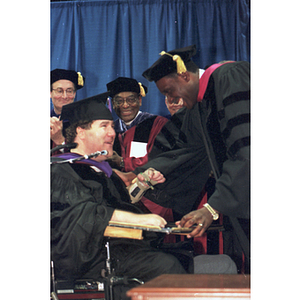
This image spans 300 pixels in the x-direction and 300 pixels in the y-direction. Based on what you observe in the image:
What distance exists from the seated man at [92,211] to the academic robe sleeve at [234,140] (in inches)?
15.5

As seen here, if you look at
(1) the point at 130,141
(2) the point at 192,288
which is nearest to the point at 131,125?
(1) the point at 130,141

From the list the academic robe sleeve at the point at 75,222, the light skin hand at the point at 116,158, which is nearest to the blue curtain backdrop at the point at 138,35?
the light skin hand at the point at 116,158

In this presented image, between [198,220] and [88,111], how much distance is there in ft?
3.19

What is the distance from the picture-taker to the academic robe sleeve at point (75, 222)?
76.5 inches

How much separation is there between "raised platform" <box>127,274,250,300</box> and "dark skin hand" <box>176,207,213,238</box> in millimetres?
258

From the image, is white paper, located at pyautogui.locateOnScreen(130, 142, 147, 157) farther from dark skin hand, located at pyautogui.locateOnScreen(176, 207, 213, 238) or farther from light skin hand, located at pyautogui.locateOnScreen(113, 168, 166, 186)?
dark skin hand, located at pyautogui.locateOnScreen(176, 207, 213, 238)

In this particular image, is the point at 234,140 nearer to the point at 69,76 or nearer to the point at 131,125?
the point at 131,125

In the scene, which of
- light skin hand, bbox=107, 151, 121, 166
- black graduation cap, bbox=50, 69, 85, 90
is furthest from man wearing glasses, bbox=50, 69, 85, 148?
light skin hand, bbox=107, 151, 121, 166

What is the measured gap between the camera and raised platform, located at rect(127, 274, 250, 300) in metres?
1.47

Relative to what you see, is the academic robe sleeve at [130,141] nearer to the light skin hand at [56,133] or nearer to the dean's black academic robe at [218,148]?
the dean's black academic robe at [218,148]
